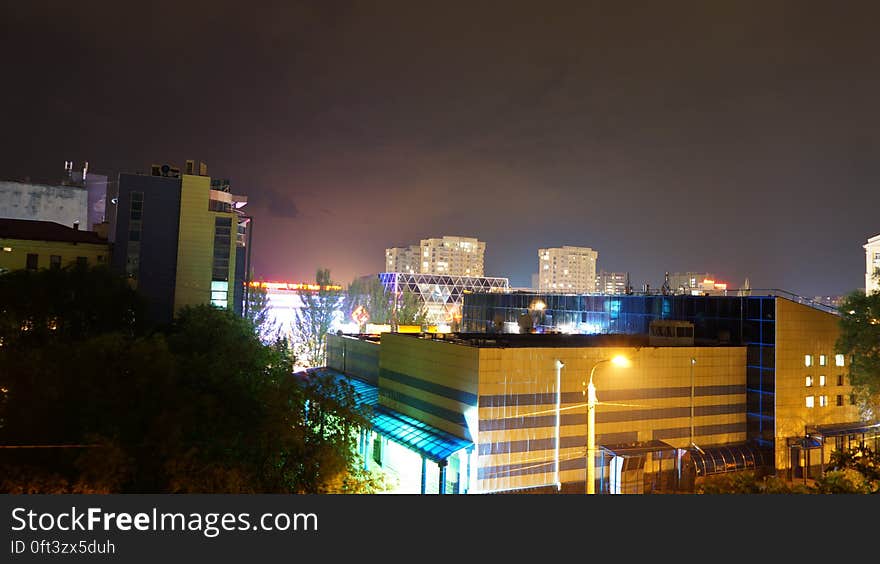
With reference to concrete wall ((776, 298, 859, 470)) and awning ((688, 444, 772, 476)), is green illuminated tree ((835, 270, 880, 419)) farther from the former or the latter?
awning ((688, 444, 772, 476))

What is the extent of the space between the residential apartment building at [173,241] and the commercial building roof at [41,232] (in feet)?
14.3

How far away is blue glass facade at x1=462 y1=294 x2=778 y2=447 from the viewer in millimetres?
31531

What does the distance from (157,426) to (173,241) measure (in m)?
Result: 49.0

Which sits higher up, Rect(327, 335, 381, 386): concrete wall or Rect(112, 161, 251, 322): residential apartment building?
Rect(112, 161, 251, 322): residential apartment building

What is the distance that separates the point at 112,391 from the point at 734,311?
32.6 m

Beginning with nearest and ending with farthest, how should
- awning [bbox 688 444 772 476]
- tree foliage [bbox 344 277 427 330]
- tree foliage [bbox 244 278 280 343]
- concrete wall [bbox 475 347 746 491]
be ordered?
concrete wall [bbox 475 347 746 491] → awning [bbox 688 444 772 476] → tree foliage [bbox 244 278 280 343] → tree foliage [bbox 344 277 427 330]

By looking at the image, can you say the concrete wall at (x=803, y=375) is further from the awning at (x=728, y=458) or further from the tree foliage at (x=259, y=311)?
the tree foliage at (x=259, y=311)

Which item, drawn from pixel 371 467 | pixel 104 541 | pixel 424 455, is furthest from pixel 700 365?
pixel 104 541

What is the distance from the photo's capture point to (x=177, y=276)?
2307 inches

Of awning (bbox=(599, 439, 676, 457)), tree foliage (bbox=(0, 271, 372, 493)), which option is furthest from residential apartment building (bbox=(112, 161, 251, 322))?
awning (bbox=(599, 439, 676, 457))

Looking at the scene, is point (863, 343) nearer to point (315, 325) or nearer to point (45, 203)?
point (315, 325)

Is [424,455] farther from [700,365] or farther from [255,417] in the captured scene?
[700,365]

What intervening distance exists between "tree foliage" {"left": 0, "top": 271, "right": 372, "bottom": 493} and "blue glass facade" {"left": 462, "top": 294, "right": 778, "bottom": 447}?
80.6 feet

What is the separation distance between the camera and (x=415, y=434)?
27.4m
